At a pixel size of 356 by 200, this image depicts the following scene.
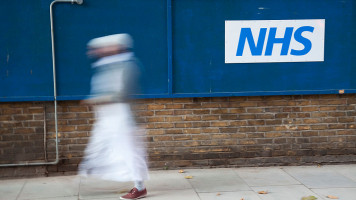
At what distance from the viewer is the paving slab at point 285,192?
5004mm

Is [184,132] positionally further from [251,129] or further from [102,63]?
[102,63]

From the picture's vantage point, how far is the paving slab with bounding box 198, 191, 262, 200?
500cm

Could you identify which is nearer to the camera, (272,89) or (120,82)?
(120,82)

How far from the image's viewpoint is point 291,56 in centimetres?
607

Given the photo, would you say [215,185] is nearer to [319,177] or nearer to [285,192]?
[285,192]

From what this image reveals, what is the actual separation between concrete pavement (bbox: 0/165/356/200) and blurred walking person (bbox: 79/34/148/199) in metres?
0.36

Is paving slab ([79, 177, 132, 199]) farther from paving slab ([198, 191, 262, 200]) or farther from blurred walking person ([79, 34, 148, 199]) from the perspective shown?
paving slab ([198, 191, 262, 200])

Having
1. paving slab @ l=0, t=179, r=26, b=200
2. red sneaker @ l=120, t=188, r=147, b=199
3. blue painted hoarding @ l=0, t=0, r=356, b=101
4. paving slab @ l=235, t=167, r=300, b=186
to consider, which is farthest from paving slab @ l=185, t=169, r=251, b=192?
paving slab @ l=0, t=179, r=26, b=200

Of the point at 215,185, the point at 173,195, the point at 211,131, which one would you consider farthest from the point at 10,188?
the point at 211,131

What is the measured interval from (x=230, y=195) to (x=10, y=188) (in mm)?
2670

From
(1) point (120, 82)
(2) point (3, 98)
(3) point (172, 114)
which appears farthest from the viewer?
(3) point (172, 114)

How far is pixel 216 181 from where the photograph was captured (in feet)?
18.5

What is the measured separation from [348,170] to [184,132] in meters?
2.29

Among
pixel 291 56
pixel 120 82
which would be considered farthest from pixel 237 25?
pixel 120 82
